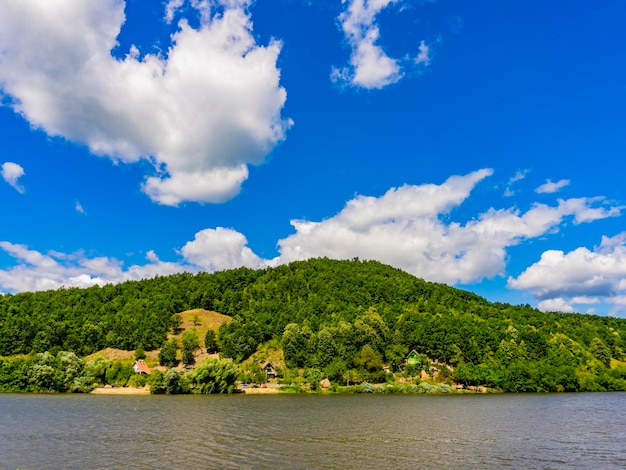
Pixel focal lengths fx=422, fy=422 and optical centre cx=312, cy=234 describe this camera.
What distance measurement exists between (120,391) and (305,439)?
306 feet

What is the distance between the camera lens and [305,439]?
45125 mm

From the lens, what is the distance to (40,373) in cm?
11338

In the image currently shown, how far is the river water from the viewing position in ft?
116

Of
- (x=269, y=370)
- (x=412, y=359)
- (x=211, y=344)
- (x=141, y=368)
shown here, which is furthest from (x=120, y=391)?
(x=412, y=359)

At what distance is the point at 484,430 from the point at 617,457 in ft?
51.5

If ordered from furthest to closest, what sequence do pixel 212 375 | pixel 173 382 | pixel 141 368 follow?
pixel 141 368 → pixel 212 375 → pixel 173 382

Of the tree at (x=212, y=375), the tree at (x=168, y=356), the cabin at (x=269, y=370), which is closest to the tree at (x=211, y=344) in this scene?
the tree at (x=168, y=356)

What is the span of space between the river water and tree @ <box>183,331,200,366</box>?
93708 millimetres

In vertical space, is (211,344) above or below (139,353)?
above

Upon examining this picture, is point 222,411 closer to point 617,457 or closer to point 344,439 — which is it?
point 344,439

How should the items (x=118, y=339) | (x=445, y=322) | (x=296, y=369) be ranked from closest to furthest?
(x=296, y=369) → (x=445, y=322) → (x=118, y=339)

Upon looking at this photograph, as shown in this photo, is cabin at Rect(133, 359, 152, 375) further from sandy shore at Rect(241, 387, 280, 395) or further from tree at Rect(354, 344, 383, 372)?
tree at Rect(354, 344, 383, 372)

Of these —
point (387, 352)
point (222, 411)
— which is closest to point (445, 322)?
point (387, 352)

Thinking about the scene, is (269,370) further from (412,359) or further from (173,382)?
(412,359)
